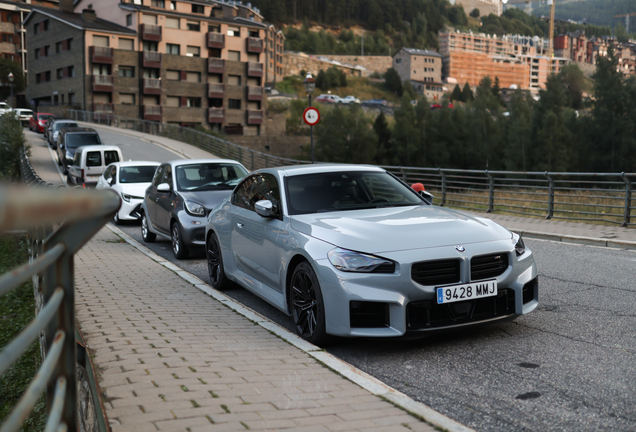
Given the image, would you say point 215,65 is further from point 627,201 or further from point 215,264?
point 215,264

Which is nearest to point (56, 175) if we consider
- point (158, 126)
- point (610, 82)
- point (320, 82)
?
point (158, 126)

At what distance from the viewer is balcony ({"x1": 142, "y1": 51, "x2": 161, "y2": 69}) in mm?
67750

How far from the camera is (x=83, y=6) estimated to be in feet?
262

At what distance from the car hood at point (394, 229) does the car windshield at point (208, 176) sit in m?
5.50

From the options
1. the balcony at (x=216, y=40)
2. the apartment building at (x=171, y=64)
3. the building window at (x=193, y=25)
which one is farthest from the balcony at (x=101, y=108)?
the balcony at (x=216, y=40)

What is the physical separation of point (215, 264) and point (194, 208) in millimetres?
2629

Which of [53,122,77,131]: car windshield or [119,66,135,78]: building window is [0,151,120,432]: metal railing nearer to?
[53,122,77,131]: car windshield

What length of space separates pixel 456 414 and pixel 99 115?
5965cm

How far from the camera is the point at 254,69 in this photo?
75.4 meters

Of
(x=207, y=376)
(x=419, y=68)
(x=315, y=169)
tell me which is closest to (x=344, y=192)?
(x=315, y=169)

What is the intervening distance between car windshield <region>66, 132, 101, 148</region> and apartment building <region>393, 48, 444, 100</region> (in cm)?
15598

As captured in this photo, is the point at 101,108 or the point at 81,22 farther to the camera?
the point at 81,22

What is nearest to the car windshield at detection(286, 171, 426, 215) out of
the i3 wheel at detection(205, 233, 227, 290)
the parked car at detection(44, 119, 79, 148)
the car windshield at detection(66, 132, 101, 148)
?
the i3 wheel at detection(205, 233, 227, 290)

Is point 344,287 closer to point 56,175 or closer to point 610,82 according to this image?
point 56,175
